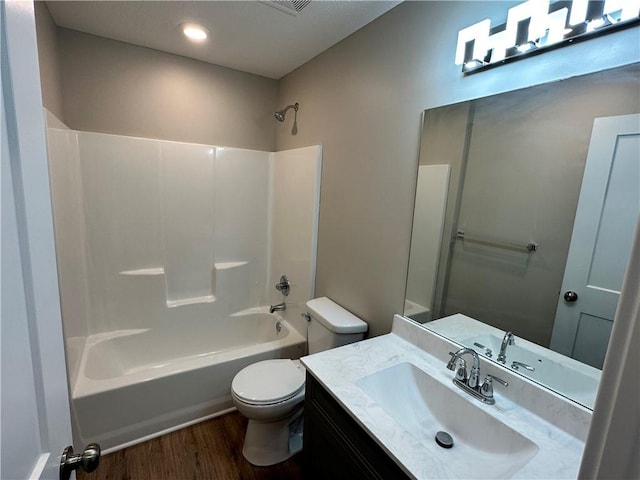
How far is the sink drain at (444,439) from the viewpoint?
1.06 m

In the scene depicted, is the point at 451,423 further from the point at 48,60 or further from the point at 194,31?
the point at 48,60

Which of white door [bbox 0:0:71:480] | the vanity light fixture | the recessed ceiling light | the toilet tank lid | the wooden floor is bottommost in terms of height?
the wooden floor

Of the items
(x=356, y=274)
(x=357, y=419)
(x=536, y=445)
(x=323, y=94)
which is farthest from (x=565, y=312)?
(x=323, y=94)

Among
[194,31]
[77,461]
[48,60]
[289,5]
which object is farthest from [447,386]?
[48,60]

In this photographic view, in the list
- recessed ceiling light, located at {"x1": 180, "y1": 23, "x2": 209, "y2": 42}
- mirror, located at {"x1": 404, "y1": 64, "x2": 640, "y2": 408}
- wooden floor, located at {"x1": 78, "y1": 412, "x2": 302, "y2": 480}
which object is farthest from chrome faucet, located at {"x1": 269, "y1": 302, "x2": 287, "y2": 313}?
recessed ceiling light, located at {"x1": 180, "y1": 23, "x2": 209, "y2": 42}

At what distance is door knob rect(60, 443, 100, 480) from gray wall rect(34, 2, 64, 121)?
155cm

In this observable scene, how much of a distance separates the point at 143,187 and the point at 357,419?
2148 millimetres

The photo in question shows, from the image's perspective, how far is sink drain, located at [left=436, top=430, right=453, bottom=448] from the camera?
1.06 meters

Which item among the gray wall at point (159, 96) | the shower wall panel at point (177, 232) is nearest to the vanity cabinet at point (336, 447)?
the shower wall panel at point (177, 232)

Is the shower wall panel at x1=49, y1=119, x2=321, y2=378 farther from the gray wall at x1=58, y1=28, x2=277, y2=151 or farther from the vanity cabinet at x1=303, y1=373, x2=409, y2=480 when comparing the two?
the vanity cabinet at x1=303, y1=373, x2=409, y2=480

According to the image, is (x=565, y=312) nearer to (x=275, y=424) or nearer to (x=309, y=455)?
(x=309, y=455)

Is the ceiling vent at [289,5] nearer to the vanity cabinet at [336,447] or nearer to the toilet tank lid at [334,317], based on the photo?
the toilet tank lid at [334,317]

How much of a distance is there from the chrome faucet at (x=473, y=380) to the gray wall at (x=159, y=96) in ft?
7.40

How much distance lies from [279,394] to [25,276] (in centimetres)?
142
